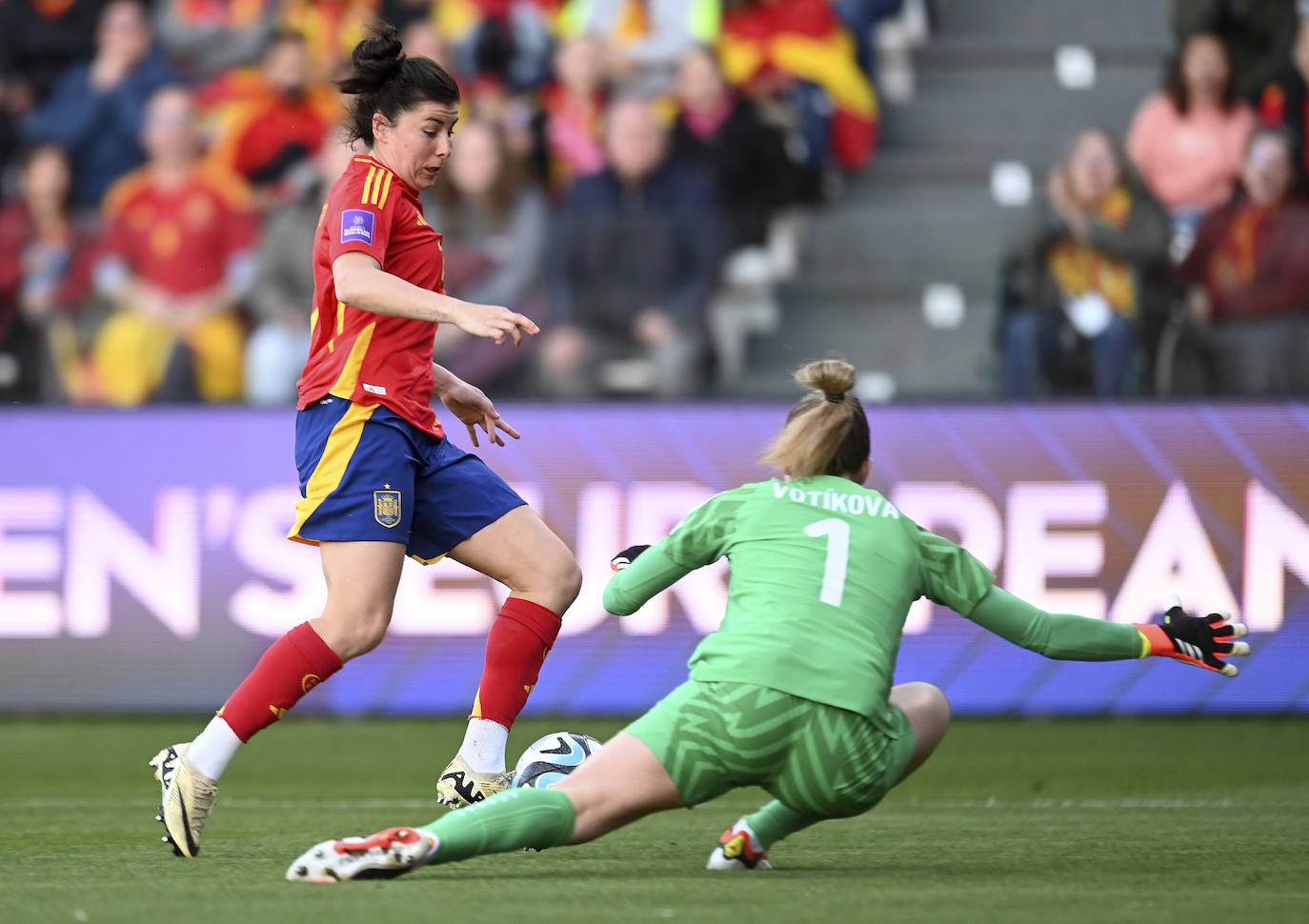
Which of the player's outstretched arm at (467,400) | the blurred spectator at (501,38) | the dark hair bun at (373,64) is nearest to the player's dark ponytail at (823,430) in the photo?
the player's outstretched arm at (467,400)

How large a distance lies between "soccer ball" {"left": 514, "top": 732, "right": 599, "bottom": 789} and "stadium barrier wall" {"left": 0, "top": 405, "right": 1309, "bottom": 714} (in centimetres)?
384

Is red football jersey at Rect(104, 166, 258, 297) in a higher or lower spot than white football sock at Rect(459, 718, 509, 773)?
higher

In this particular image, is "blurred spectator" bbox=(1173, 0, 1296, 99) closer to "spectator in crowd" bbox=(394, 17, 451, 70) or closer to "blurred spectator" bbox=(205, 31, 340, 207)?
"spectator in crowd" bbox=(394, 17, 451, 70)

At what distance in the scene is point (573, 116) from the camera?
1094 centimetres

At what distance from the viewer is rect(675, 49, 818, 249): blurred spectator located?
1039cm

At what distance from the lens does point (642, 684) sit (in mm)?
8594

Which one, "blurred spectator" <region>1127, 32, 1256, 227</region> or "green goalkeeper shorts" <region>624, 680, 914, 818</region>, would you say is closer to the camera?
"green goalkeeper shorts" <region>624, 680, 914, 818</region>

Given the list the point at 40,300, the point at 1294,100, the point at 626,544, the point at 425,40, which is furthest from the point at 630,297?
the point at 1294,100

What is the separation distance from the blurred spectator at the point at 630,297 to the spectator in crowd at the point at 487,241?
135 mm

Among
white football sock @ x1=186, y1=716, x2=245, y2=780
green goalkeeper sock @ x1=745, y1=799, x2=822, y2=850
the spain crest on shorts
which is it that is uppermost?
the spain crest on shorts

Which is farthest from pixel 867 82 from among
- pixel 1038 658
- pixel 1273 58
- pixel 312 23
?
pixel 1038 658

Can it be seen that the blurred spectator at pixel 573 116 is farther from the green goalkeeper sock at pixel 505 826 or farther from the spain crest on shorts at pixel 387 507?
the green goalkeeper sock at pixel 505 826

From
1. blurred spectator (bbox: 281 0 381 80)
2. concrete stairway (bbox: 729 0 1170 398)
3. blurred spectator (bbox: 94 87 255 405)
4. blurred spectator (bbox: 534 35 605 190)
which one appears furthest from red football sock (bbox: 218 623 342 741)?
blurred spectator (bbox: 281 0 381 80)

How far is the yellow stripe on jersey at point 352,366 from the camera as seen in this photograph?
4.54m
